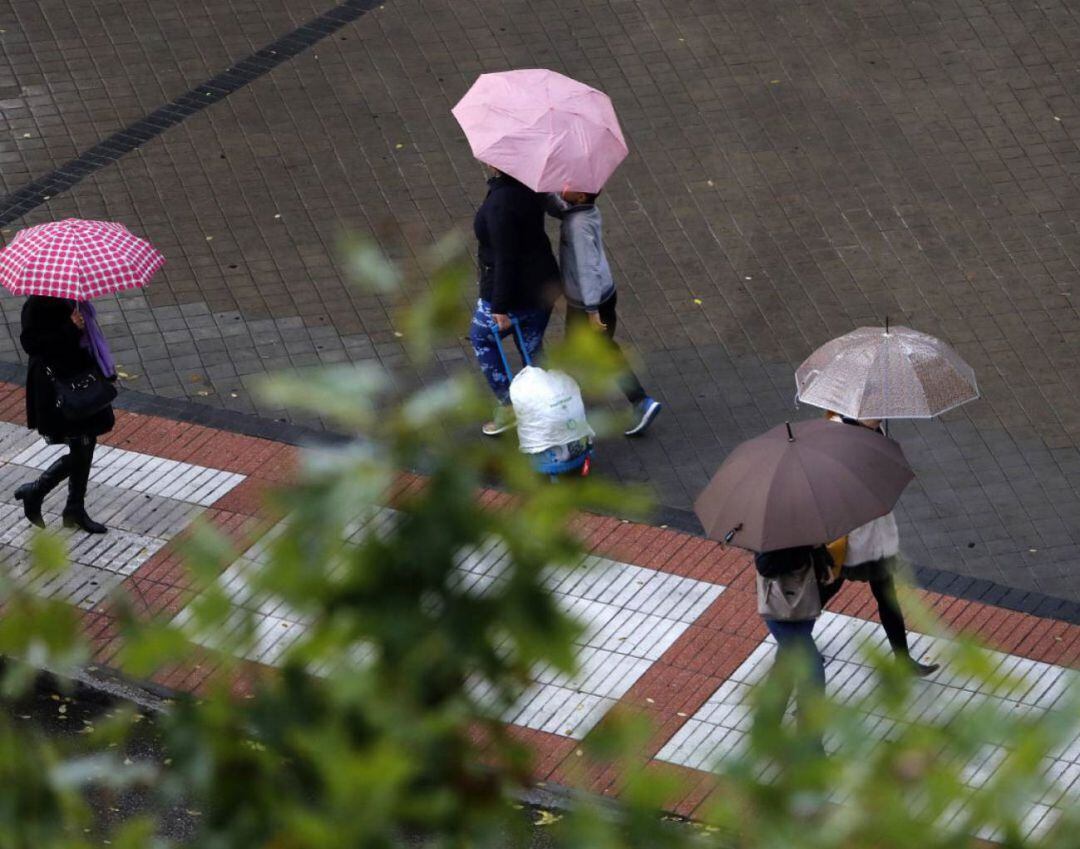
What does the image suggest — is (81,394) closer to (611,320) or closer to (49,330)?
(49,330)

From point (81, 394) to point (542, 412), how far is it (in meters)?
2.21

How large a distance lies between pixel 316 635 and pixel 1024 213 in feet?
34.7

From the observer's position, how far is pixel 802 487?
7367 mm

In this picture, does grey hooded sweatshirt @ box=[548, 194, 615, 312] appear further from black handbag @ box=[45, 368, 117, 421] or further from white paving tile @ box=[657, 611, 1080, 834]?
black handbag @ box=[45, 368, 117, 421]

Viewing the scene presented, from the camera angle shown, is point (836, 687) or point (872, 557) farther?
point (836, 687)

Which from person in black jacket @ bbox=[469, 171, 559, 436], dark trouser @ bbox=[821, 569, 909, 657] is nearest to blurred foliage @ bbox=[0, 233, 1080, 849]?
dark trouser @ bbox=[821, 569, 909, 657]

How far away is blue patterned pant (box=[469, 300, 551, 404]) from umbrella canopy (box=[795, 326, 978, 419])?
1827mm

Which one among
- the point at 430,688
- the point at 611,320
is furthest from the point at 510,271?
the point at 430,688

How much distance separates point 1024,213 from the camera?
40.2 feet

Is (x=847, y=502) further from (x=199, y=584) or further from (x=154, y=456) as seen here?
(x=199, y=584)

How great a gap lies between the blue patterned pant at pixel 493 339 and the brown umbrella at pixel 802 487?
241cm

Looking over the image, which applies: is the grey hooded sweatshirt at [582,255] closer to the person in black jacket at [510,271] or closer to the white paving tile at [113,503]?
the person in black jacket at [510,271]

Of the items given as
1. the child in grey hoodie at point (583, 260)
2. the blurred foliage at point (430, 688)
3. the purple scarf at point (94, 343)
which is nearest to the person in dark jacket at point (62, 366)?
the purple scarf at point (94, 343)

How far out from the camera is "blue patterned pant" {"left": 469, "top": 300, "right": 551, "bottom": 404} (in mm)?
9828
